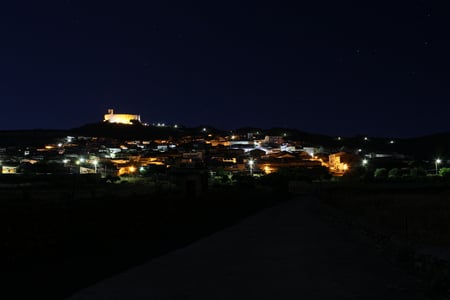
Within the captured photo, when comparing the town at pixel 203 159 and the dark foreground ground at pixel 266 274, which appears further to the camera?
the town at pixel 203 159

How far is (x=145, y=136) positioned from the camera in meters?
192

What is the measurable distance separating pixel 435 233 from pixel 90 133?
184 metres

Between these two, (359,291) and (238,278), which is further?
(238,278)

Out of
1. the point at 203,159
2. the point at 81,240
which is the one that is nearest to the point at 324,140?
the point at 203,159

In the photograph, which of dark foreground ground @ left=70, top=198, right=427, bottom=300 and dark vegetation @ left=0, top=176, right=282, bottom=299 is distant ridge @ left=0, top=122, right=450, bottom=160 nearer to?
dark vegetation @ left=0, top=176, right=282, bottom=299

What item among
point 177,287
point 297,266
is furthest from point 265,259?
point 177,287

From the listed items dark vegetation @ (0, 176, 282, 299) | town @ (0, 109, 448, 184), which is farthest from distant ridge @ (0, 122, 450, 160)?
dark vegetation @ (0, 176, 282, 299)

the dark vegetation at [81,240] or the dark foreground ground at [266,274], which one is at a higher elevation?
the dark vegetation at [81,240]

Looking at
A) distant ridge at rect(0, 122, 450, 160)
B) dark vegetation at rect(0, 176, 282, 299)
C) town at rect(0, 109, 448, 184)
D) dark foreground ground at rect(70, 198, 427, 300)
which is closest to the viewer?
dark foreground ground at rect(70, 198, 427, 300)

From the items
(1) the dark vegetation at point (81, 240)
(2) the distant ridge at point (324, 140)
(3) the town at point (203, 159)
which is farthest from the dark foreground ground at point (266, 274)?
(2) the distant ridge at point (324, 140)

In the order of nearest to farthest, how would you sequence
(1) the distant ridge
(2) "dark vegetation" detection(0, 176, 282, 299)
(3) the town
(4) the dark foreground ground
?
(4) the dark foreground ground < (2) "dark vegetation" detection(0, 176, 282, 299) < (3) the town < (1) the distant ridge

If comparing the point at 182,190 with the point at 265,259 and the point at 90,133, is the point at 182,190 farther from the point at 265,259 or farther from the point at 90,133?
the point at 90,133

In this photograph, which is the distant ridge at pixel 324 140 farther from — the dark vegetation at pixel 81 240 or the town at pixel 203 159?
the dark vegetation at pixel 81 240

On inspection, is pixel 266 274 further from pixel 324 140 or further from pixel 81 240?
pixel 324 140
